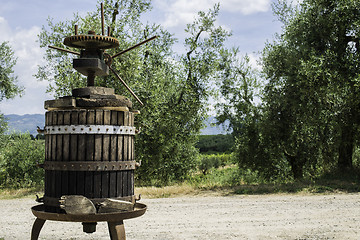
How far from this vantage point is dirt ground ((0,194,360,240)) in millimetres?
8266

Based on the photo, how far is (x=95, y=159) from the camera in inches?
215

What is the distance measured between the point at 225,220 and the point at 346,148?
37.6 feet

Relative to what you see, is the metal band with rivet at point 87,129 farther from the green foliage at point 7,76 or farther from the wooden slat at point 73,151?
the green foliage at point 7,76

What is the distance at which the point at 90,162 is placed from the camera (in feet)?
17.8

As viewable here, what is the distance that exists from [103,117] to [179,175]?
1761 cm

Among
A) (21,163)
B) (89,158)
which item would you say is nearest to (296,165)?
(21,163)

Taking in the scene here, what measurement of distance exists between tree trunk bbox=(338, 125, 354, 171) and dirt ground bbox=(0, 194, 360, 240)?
5.41 meters

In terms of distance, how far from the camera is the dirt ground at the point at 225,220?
8266 millimetres

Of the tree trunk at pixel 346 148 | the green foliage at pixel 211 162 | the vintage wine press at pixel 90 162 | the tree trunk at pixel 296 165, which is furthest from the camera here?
the green foliage at pixel 211 162

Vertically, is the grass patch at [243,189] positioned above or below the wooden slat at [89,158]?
below

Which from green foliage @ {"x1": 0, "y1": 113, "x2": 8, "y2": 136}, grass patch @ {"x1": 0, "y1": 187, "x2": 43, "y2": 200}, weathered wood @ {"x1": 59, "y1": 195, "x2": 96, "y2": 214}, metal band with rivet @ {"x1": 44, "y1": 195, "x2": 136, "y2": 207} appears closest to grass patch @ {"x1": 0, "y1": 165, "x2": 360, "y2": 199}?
grass patch @ {"x1": 0, "y1": 187, "x2": 43, "y2": 200}

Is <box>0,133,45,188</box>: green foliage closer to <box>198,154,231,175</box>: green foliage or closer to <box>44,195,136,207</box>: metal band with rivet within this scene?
<box>198,154,231,175</box>: green foliage

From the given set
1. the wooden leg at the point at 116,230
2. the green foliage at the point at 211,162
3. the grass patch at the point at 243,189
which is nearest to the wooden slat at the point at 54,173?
the wooden leg at the point at 116,230

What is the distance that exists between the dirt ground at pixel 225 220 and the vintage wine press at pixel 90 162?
2.67 metres
